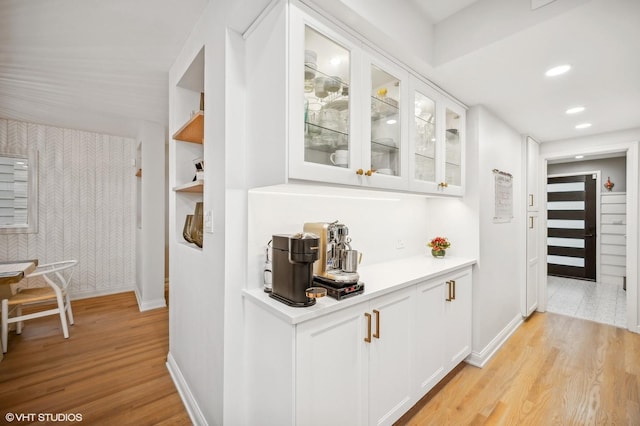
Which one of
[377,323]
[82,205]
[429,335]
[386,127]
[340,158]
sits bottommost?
[429,335]

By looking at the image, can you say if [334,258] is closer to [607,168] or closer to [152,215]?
[152,215]

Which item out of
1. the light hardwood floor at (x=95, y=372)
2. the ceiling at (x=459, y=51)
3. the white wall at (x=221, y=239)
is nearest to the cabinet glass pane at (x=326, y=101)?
the white wall at (x=221, y=239)

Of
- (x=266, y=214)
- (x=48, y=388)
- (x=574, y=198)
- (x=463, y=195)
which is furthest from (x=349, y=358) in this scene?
(x=574, y=198)

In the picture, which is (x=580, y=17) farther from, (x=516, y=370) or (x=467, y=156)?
(x=516, y=370)

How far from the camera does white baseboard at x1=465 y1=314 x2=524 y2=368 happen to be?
238 centimetres

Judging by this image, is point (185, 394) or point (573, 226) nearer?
point (185, 394)

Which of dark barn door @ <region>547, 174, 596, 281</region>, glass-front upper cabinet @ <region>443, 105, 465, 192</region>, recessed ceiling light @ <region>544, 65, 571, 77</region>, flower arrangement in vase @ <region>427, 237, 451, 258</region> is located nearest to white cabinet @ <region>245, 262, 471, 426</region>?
flower arrangement in vase @ <region>427, 237, 451, 258</region>

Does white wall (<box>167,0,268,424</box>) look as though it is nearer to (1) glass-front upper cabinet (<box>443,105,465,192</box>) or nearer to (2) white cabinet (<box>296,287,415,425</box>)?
(2) white cabinet (<box>296,287,415,425</box>)

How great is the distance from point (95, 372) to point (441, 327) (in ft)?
8.93

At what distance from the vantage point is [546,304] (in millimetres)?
3752

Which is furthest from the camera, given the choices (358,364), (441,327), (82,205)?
(82,205)

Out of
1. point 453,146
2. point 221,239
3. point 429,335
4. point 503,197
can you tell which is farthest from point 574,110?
point 221,239

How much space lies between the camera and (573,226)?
533 cm

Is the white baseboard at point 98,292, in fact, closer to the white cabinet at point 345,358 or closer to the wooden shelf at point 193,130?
the wooden shelf at point 193,130
